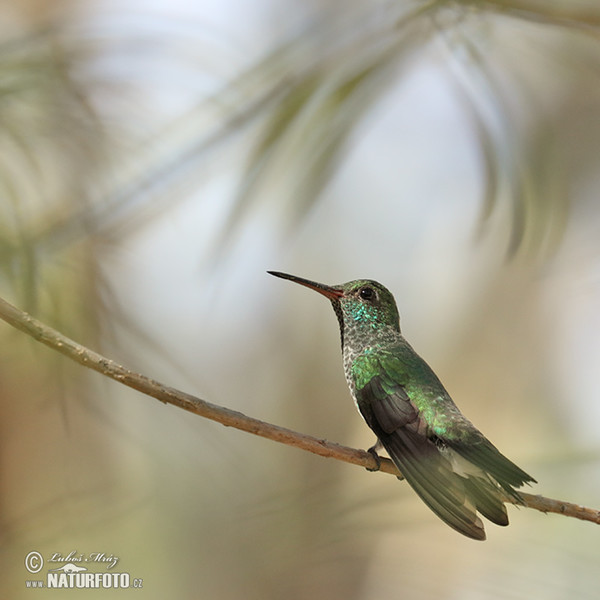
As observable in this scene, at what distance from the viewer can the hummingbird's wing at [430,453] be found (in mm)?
992

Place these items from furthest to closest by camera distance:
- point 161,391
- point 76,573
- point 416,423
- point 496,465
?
point 76,573
point 416,423
point 496,465
point 161,391

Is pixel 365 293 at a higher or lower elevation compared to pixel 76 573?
higher

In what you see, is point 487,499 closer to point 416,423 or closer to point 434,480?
point 434,480

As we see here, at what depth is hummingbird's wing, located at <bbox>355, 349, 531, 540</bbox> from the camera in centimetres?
99

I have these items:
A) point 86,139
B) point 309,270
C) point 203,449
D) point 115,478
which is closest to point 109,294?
point 86,139

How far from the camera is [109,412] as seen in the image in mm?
1907

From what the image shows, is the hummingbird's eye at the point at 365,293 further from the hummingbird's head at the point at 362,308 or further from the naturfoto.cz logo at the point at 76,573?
the naturfoto.cz logo at the point at 76,573

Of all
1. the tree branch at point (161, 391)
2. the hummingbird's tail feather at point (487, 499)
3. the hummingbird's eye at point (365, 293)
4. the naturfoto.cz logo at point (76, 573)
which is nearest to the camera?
the tree branch at point (161, 391)

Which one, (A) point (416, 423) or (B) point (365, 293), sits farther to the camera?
(B) point (365, 293)

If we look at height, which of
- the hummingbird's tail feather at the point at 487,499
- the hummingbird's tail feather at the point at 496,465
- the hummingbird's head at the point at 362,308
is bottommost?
the hummingbird's tail feather at the point at 487,499

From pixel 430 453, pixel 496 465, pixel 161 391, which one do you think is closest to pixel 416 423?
pixel 430 453

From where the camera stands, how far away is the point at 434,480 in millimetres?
1072

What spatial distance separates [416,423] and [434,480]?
285 millimetres

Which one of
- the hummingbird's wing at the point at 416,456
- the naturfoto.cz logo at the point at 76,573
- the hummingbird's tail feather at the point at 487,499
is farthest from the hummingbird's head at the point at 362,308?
the naturfoto.cz logo at the point at 76,573
